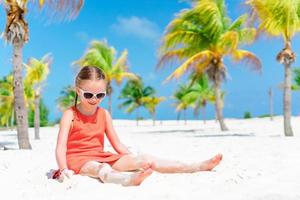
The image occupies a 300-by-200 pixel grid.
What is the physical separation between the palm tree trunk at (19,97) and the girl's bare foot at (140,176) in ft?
25.9

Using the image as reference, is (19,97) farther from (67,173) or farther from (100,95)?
(67,173)

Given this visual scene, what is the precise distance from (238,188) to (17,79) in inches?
336

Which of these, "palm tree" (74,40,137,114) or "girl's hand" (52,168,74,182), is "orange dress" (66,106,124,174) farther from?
"palm tree" (74,40,137,114)

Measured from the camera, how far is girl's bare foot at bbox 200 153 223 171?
524 centimetres

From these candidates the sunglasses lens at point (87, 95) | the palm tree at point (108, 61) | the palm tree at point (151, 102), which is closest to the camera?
the sunglasses lens at point (87, 95)

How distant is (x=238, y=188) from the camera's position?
4.48 m

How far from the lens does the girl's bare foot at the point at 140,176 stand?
4.49 m

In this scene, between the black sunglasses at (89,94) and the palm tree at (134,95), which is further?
the palm tree at (134,95)

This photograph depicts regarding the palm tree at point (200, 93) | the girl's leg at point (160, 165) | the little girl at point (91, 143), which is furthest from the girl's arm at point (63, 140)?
the palm tree at point (200, 93)

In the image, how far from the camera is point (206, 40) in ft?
75.6

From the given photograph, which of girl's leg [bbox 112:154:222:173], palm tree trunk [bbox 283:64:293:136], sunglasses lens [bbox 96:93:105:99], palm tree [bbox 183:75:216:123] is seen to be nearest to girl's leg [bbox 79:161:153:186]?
girl's leg [bbox 112:154:222:173]

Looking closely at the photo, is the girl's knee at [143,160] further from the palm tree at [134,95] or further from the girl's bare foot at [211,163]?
the palm tree at [134,95]

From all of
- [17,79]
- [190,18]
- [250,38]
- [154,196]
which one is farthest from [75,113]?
[190,18]

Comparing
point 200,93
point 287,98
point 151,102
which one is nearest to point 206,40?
point 287,98
